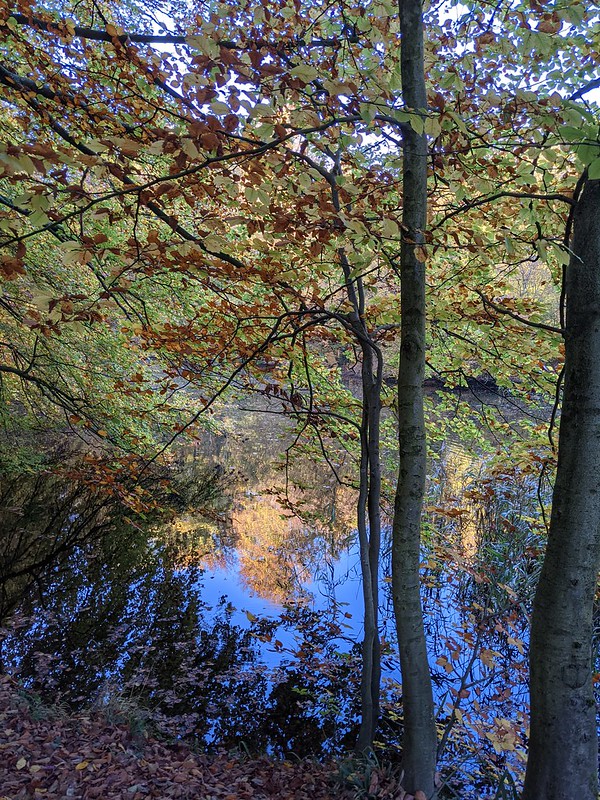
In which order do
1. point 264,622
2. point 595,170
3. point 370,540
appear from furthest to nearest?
point 264,622 → point 370,540 → point 595,170

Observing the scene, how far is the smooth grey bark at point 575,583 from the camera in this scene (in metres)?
2.16

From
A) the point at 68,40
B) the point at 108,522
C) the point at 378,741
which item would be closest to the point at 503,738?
the point at 378,741

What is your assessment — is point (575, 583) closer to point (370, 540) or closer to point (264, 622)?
point (370, 540)

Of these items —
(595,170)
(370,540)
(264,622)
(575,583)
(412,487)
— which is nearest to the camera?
(595,170)

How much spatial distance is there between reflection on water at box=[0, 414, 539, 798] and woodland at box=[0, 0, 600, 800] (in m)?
0.05

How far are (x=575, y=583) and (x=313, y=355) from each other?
317cm

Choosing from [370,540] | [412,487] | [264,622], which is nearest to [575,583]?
[412,487]

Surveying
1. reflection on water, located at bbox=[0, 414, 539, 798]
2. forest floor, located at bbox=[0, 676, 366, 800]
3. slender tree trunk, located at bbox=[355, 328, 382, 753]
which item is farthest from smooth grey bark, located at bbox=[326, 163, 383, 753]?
reflection on water, located at bbox=[0, 414, 539, 798]

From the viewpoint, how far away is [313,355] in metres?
4.88

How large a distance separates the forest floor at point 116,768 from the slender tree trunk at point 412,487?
0.71 metres

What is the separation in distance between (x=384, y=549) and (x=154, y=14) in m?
7.99

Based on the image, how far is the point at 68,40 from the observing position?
13.7 feet

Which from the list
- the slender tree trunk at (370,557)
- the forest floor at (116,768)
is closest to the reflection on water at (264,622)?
the forest floor at (116,768)

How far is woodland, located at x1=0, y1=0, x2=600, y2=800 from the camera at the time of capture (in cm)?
221
